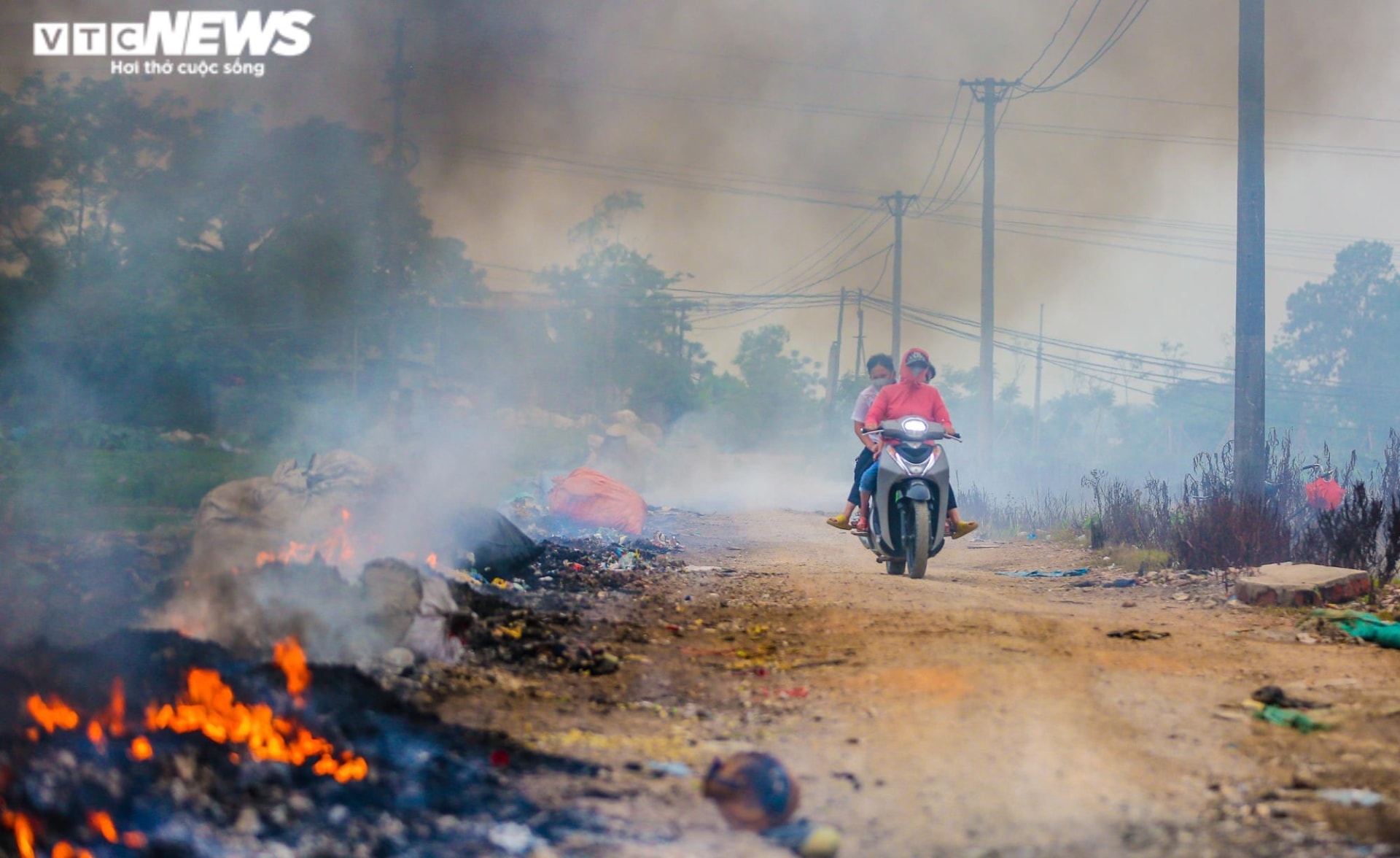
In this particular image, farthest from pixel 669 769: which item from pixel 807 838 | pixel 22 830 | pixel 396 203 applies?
pixel 396 203

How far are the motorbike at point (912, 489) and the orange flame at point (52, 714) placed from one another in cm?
589

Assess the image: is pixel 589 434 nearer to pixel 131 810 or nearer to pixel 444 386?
pixel 444 386

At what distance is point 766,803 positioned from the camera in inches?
109

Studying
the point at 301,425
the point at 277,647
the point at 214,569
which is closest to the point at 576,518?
the point at 214,569

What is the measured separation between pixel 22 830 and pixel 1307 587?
700cm

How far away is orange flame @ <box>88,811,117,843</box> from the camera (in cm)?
243

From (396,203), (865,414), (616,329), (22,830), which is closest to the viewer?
(22,830)

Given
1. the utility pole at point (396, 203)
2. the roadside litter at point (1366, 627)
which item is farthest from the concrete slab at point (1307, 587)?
the utility pole at point (396, 203)

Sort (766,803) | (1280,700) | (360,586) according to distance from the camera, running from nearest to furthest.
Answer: (766,803)
(1280,700)
(360,586)

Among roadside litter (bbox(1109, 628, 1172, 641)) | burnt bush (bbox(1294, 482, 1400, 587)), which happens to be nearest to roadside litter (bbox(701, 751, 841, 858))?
roadside litter (bbox(1109, 628, 1172, 641))

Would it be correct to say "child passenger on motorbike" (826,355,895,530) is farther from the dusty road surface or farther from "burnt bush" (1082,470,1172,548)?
"burnt bush" (1082,470,1172,548)

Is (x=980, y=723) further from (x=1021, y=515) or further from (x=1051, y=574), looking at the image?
(x=1021, y=515)

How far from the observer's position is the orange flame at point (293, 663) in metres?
3.53

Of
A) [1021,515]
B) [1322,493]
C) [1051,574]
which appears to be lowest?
[1051,574]
